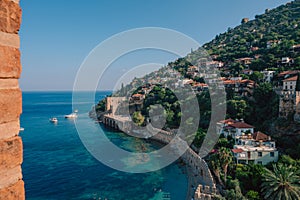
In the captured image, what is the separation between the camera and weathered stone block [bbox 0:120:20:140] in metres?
1.04

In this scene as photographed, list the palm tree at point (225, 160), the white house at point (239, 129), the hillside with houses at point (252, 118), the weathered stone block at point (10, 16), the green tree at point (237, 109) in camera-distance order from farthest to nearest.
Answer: the green tree at point (237, 109) → the white house at point (239, 129) → the palm tree at point (225, 160) → the hillside with houses at point (252, 118) → the weathered stone block at point (10, 16)

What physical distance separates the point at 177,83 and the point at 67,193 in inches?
1131

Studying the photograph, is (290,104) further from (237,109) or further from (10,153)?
(10,153)

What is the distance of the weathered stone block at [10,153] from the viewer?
3.37 ft

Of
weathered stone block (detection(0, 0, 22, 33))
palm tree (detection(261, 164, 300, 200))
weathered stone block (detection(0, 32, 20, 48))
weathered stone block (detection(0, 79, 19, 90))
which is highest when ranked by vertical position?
weathered stone block (detection(0, 0, 22, 33))

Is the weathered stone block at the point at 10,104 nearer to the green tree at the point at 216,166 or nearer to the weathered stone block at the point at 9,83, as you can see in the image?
the weathered stone block at the point at 9,83

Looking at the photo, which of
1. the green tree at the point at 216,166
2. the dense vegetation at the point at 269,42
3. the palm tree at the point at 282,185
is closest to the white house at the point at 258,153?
the green tree at the point at 216,166

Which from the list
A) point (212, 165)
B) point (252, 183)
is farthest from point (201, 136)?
point (252, 183)

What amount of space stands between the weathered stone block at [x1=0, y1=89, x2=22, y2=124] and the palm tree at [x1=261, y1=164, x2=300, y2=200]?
1217 centimetres

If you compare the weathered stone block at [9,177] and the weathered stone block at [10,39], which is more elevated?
the weathered stone block at [10,39]

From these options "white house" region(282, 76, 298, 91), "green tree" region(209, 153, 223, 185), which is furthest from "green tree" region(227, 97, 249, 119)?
"green tree" region(209, 153, 223, 185)

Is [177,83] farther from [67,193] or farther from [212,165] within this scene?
[67,193]

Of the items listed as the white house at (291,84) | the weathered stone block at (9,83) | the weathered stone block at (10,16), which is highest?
the white house at (291,84)

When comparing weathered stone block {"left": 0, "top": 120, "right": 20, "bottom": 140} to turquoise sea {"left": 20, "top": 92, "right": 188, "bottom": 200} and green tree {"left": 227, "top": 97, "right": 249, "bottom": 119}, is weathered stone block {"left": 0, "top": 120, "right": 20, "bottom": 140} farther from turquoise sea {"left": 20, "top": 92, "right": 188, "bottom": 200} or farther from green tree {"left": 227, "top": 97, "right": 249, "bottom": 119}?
green tree {"left": 227, "top": 97, "right": 249, "bottom": 119}
